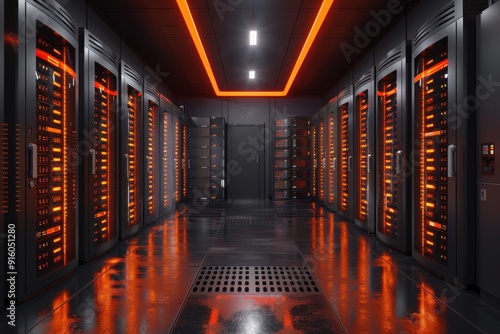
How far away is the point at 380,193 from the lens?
223 inches

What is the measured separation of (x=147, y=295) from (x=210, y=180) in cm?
853

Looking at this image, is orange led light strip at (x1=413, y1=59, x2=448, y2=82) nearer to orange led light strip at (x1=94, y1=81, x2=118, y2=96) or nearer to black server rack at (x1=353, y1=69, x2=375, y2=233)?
black server rack at (x1=353, y1=69, x2=375, y2=233)

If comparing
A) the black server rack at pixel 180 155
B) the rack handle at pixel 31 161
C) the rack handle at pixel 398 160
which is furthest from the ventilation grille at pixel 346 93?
the rack handle at pixel 31 161

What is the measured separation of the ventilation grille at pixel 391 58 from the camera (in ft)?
15.9

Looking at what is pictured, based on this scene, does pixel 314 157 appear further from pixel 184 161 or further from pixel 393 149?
pixel 393 149

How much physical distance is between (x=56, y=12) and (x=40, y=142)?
1137 millimetres

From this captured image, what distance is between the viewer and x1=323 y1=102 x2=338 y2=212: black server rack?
8.84 m

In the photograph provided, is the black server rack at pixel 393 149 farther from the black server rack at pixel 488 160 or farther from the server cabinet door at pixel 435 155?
the black server rack at pixel 488 160

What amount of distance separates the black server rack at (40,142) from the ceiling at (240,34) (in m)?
1.80

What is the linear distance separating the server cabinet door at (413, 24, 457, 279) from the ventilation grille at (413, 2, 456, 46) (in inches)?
2.8

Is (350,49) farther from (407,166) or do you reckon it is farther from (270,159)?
(270,159)

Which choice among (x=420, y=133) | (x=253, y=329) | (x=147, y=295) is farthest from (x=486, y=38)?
(x=147, y=295)

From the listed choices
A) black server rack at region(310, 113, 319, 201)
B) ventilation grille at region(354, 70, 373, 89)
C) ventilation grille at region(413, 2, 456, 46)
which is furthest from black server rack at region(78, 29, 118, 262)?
black server rack at region(310, 113, 319, 201)

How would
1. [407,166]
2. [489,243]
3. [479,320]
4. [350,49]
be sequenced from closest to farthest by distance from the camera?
[479,320] → [489,243] → [407,166] → [350,49]
